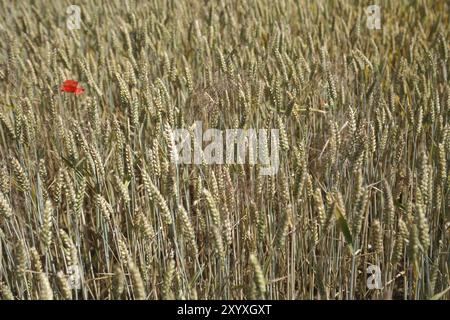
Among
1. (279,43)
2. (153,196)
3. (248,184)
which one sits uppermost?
(279,43)

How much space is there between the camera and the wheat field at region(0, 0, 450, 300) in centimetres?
113

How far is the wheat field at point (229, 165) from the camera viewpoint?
1.13 m

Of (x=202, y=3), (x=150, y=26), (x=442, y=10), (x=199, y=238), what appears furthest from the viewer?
(x=202, y=3)

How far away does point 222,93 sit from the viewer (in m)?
1.67

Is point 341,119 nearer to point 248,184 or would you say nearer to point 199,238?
point 248,184

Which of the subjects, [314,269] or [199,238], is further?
[199,238]

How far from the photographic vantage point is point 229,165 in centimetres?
134

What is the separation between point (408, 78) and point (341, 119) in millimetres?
340

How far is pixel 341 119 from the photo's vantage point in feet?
5.69

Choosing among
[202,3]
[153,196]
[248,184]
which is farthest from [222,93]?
[202,3]

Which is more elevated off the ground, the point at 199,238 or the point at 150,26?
the point at 150,26

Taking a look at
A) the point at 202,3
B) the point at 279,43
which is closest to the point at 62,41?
the point at 279,43
